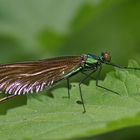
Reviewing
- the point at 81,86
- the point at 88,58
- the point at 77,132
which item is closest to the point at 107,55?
the point at 88,58

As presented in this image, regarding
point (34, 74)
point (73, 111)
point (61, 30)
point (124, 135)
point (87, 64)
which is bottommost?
point (73, 111)

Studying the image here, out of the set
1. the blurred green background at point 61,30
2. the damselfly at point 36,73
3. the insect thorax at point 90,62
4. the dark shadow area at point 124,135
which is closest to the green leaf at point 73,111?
the damselfly at point 36,73

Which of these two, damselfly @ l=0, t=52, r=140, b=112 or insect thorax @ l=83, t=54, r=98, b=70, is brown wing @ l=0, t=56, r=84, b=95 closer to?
damselfly @ l=0, t=52, r=140, b=112

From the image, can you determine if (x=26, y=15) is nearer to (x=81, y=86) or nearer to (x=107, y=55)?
(x=107, y=55)

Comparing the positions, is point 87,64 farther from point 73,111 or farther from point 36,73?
point 73,111

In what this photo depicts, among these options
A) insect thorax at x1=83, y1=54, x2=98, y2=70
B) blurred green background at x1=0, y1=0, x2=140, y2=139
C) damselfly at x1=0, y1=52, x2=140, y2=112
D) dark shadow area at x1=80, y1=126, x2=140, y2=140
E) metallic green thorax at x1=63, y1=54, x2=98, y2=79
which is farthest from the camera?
blurred green background at x1=0, y1=0, x2=140, y2=139

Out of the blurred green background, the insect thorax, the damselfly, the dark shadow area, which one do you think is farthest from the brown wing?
the blurred green background

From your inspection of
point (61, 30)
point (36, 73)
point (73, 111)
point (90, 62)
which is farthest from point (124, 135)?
point (61, 30)

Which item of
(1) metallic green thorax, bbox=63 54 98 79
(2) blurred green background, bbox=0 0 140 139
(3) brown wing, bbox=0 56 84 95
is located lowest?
(3) brown wing, bbox=0 56 84 95
